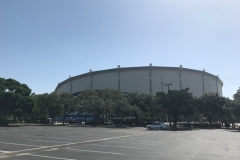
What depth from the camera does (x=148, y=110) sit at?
62625 mm

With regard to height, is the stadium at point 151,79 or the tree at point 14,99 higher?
the stadium at point 151,79

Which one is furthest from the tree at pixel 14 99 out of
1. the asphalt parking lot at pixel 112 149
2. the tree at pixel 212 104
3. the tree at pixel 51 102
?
the tree at pixel 212 104

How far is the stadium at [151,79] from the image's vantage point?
11462cm

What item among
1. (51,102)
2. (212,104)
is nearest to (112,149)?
(212,104)

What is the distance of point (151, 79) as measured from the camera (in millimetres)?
114812

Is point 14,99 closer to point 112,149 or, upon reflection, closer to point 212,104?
point 112,149

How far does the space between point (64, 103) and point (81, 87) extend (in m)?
67.0

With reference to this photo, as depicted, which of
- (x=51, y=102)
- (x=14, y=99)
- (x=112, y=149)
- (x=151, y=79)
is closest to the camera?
(x=112, y=149)

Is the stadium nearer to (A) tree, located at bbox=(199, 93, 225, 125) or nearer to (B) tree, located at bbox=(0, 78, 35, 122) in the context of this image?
(A) tree, located at bbox=(199, 93, 225, 125)

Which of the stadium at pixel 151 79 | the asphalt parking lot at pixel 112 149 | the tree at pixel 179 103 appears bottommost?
the asphalt parking lot at pixel 112 149

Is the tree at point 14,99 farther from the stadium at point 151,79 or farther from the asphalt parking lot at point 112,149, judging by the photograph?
the stadium at point 151,79

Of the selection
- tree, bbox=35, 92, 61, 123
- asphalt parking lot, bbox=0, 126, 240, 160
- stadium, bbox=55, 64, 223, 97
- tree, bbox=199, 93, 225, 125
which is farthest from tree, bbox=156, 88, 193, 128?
stadium, bbox=55, 64, 223, 97

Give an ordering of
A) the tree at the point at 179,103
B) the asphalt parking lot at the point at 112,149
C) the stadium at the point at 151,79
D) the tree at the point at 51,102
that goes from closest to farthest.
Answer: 1. the asphalt parking lot at the point at 112,149
2. the tree at the point at 179,103
3. the tree at the point at 51,102
4. the stadium at the point at 151,79

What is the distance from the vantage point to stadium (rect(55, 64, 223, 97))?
115m
